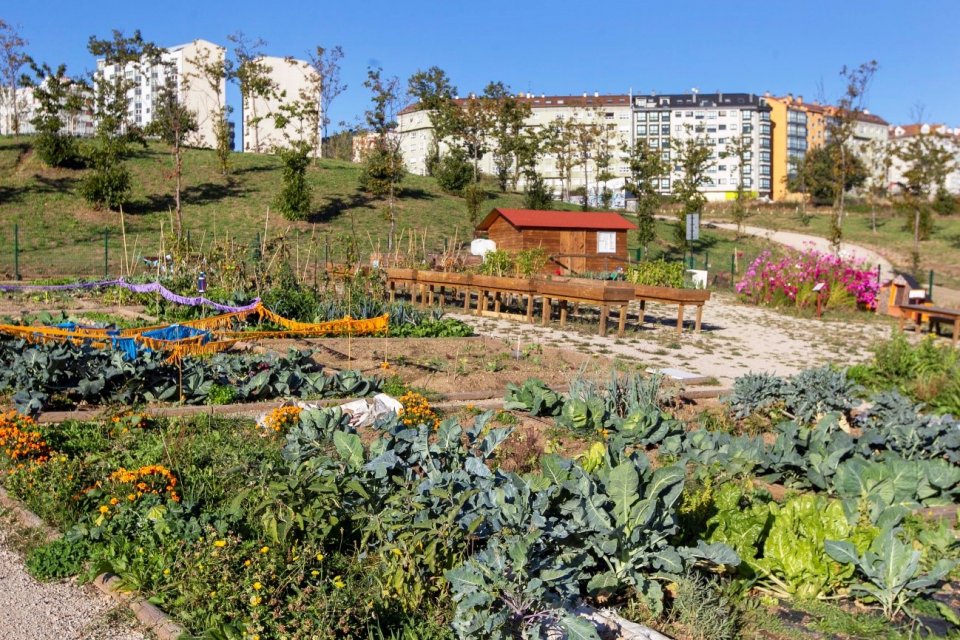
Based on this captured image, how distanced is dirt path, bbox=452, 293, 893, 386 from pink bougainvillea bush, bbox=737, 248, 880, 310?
920mm

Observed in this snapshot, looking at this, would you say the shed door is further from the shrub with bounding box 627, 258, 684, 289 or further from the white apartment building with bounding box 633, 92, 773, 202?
the white apartment building with bounding box 633, 92, 773, 202

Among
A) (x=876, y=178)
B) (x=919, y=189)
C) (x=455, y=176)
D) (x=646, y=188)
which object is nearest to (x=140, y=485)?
(x=646, y=188)

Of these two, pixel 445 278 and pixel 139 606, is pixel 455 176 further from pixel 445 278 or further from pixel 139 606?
pixel 139 606

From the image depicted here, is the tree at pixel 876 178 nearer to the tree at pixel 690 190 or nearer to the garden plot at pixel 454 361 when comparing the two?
the tree at pixel 690 190

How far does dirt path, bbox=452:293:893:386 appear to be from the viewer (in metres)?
12.4

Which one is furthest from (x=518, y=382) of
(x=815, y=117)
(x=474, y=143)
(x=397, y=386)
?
(x=815, y=117)

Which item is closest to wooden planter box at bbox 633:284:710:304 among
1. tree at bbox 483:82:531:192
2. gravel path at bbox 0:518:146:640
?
gravel path at bbox 0:518:146:640

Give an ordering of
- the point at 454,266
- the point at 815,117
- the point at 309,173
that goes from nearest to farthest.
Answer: the point at 454,266 < the point at 309,173 < the point at 815,117

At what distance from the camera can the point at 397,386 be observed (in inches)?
339

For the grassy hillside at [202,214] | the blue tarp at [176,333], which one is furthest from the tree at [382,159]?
the blue tarp at [176,333]

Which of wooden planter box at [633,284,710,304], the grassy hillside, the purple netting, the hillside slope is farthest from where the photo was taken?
the hillside slope

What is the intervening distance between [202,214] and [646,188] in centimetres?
1826

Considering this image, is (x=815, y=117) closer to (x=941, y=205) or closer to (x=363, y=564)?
(x=941, y=205)

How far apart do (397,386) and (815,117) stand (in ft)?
376
